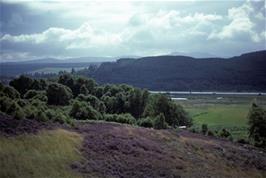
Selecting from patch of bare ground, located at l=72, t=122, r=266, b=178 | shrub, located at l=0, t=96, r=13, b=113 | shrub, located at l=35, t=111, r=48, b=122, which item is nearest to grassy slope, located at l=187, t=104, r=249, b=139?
patch of bare ground, located at l=72, t=122, r=266, b=178

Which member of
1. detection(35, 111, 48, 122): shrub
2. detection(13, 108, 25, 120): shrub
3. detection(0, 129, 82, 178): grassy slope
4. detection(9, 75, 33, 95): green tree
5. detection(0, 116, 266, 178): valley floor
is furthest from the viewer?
detection(9, 75, 33, 95): green tree

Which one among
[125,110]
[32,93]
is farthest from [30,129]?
[125,110]

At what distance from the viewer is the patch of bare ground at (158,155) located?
32562 mm

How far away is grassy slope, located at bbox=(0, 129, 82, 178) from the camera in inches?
1024

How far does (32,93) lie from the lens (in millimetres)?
85812

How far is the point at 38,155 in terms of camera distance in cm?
2869

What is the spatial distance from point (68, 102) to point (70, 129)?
175ft

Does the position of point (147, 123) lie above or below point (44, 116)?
below

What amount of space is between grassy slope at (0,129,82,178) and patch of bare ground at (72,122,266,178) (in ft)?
4.18

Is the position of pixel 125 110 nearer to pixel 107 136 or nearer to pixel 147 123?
pixel 147 123

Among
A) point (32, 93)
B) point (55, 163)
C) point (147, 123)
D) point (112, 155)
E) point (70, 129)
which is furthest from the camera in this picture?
point (32, 93)

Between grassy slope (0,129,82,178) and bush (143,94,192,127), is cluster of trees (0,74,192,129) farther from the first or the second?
grassy slope (0,129,82,178)

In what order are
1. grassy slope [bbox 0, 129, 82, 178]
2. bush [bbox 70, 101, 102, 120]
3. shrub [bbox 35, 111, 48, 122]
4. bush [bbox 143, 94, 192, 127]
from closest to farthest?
1. grassy slope [bbox 0, 129, 82, 178]
2. shrub [bbox 35, 111, 48, 122]
3. bush [bbox 70, 101, 102, 120]
4. bush [bbox 143, 94, 192, 127]

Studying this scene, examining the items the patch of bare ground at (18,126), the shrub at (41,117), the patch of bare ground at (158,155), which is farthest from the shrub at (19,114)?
the patch of bare ground at (158,155)
